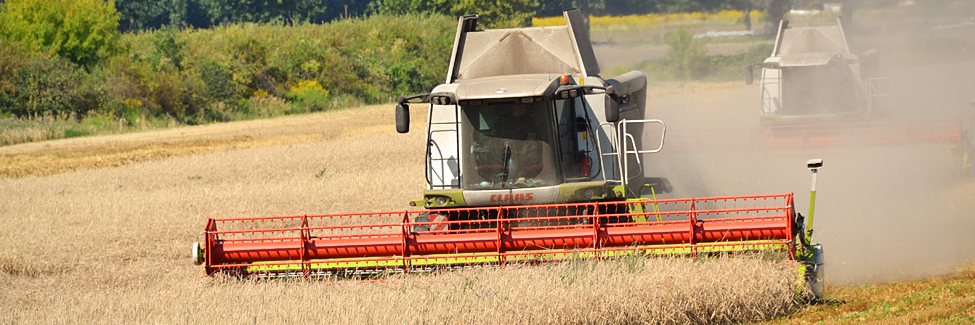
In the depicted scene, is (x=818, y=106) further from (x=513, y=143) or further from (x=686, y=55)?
(x=513, y=143)

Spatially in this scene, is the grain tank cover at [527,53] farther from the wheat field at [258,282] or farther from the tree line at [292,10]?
the tree line at [292,10]

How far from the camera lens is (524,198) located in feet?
28.7

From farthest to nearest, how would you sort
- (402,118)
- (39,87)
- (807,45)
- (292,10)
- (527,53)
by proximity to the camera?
(292,10) → (39,87) → (807,45) → (527,53) → (402,118)

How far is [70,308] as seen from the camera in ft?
24.1

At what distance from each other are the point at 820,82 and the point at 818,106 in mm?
493

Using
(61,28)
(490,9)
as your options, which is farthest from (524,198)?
(490,9)

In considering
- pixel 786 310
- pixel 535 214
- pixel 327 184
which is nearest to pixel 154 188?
pixel 327 184

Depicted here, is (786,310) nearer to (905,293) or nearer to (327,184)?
(905,293)

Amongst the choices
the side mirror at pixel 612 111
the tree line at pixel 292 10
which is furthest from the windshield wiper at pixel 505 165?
the tree line at pixel 292 10

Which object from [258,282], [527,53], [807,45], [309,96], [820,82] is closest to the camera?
[258,282]

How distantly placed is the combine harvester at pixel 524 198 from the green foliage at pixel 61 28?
2902 centimetres

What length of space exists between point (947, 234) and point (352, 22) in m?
41.1

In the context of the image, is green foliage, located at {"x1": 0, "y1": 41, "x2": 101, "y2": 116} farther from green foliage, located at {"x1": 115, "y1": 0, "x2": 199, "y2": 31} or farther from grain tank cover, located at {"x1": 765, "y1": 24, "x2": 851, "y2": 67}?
green foliage, located at {"x1": 115, "y1": 0, "x2": 199, "y2": 31}

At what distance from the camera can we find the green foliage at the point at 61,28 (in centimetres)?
3500
